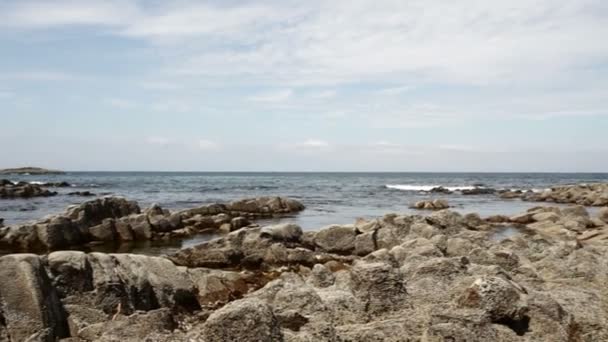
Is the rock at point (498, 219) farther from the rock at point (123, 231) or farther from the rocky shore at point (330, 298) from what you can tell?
the rock at point (123, 231)

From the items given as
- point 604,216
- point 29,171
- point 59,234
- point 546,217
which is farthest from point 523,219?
point 29,171

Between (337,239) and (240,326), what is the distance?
1487cm

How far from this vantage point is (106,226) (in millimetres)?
26266

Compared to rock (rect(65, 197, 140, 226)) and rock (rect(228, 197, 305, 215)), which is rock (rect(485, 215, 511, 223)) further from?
rock (rect(65, 197, 140, 226))

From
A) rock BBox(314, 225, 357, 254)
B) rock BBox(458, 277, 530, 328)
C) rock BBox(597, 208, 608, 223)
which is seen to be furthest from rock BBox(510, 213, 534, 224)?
rock BBox(458, 277, 530, 328)

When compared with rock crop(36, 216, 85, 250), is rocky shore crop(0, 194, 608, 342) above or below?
above

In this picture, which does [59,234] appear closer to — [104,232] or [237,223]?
[104,232]

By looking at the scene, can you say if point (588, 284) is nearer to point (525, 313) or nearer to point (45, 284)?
point (525, 313)

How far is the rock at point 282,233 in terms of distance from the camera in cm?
2022

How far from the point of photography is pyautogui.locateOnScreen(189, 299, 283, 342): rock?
6.54m

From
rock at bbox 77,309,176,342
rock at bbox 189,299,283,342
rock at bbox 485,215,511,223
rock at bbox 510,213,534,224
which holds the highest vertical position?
rock at bbox 189,299,283,342

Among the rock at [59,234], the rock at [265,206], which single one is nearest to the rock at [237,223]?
the rock at [59,234]

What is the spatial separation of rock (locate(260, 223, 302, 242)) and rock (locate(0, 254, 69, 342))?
11.0 metres

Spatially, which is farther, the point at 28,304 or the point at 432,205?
the point at 432,205
